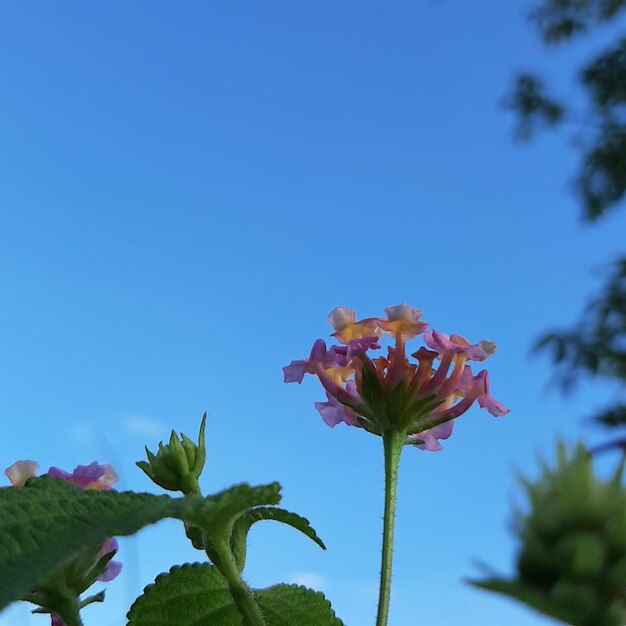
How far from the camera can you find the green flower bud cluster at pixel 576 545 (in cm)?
25

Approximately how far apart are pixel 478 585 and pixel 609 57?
496cm

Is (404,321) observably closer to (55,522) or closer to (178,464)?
(178,464)

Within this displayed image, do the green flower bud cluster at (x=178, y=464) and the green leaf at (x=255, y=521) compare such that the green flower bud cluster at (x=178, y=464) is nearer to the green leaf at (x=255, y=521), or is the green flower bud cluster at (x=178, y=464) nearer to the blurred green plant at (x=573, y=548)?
the green leaf at (x=255, y=521)

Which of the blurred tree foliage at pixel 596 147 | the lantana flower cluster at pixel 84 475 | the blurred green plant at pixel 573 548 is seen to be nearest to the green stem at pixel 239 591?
the lantana flower cluster at pixel 84 475

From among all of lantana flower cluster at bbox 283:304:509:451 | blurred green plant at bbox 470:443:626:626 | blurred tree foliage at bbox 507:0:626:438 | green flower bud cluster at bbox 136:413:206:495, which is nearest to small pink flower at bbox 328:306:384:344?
lantana flower cluster at bbox 283:304:509:451

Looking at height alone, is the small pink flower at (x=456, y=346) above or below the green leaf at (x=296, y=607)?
above

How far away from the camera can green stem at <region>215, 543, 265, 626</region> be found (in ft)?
1.78

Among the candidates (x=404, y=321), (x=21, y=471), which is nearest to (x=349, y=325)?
(x=404, y=321)

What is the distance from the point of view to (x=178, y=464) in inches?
24.3

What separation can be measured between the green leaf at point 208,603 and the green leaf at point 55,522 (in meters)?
0.12

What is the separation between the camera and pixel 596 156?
481 cm

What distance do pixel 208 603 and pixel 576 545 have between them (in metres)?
0.41

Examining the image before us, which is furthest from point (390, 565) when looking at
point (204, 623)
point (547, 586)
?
point (547, 586)

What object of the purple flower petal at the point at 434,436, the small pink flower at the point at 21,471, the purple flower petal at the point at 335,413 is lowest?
the small pink flower at the point at 21,471
